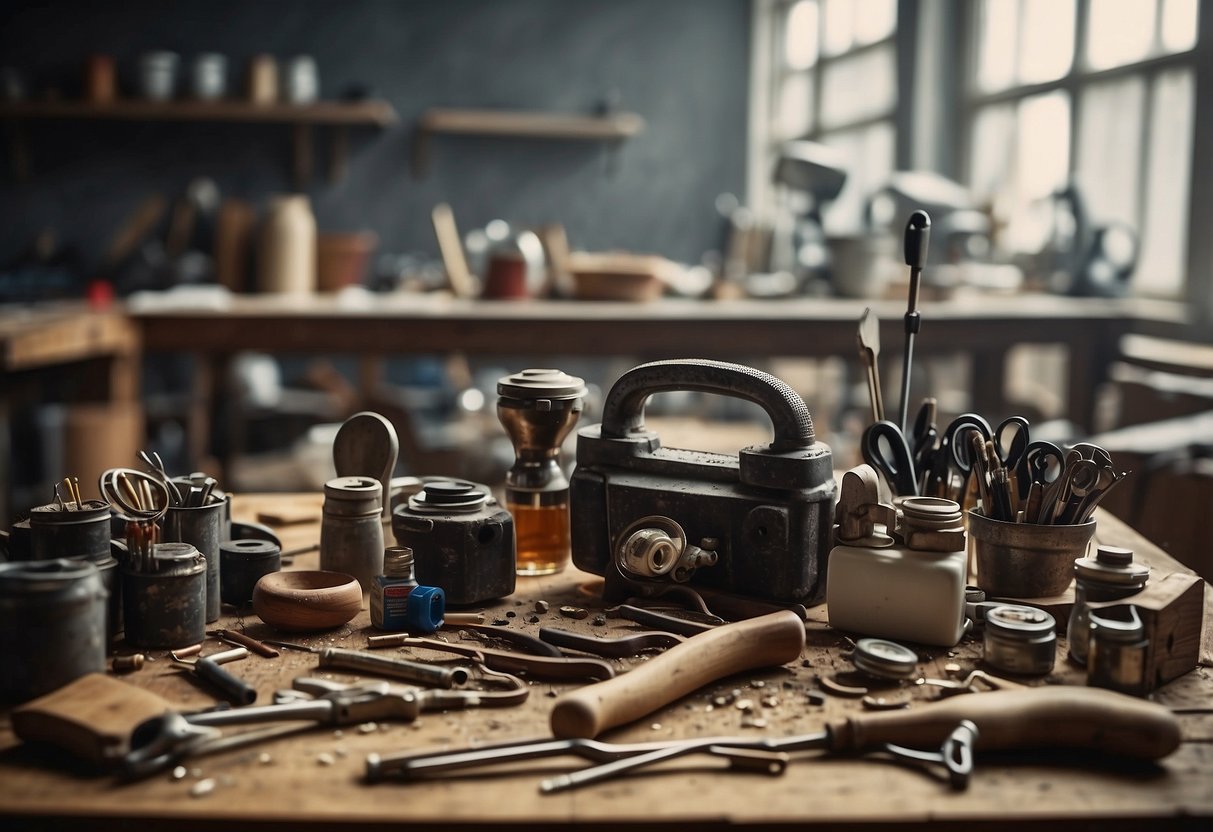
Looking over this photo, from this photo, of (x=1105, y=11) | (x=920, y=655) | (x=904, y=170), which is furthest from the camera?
(x=904, y=170)

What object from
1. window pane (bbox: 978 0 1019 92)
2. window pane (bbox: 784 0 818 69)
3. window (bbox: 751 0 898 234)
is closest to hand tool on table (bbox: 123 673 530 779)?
window (bbox: 751 0 898 234)

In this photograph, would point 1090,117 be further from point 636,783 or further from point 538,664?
point 636,783

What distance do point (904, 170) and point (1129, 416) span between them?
251cm

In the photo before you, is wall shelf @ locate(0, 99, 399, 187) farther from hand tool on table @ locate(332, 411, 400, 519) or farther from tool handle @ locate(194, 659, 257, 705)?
tool handle @ locate(194, 659, 257, 705)

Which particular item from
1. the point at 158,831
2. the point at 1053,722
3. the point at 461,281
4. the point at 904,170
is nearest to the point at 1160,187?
the point at 904,170

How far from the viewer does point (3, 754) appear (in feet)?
2.99

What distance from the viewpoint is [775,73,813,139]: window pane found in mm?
6891

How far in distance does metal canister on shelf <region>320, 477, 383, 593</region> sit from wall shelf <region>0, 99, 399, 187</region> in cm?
583

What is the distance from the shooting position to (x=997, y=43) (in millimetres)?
5449

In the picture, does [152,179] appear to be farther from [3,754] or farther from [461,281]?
[3,754]

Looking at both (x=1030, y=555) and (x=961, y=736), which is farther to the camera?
(x=1030, y=555)

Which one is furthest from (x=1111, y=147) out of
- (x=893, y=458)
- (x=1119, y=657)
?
(x=1119, y=657)

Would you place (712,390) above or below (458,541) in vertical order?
above

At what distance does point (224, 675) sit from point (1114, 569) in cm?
91
